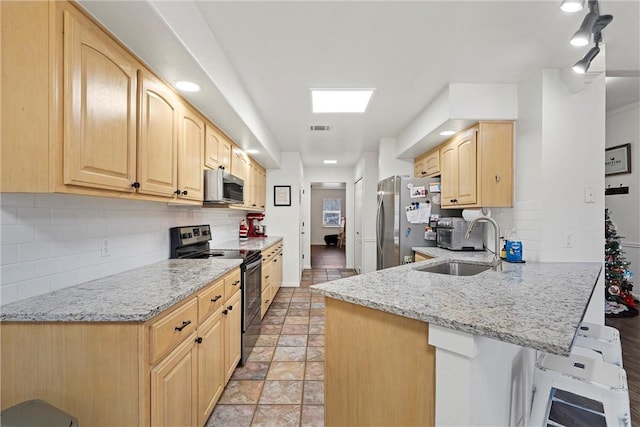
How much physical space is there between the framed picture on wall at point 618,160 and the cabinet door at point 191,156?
4.91m

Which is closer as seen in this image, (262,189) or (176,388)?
(176,388)

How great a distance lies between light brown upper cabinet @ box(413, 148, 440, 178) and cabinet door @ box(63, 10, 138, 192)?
3112mm

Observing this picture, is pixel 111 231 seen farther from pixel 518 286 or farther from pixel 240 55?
pixel 518 286

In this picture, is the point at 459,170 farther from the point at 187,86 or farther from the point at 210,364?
the point at 210,364

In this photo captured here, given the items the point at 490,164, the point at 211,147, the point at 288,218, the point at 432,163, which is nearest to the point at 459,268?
the point at 490,164

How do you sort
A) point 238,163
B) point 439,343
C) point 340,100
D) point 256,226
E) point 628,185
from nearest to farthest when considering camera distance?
point 439,343 < point 340,100 < point 238,163 < point 628,185 < point 256,226

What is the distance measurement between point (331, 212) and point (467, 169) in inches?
358

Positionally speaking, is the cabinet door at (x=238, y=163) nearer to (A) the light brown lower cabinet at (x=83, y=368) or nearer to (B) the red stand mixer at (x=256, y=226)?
(B) the red stand mixer at (x=256, y=226)

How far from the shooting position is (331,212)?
38.8 ft

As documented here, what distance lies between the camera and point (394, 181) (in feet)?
11.8

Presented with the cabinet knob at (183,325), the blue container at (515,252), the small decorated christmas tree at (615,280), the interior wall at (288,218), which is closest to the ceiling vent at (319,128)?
the interior wall at (288,218)

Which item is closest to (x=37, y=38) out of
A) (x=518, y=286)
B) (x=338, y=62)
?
(x=338, y=62)

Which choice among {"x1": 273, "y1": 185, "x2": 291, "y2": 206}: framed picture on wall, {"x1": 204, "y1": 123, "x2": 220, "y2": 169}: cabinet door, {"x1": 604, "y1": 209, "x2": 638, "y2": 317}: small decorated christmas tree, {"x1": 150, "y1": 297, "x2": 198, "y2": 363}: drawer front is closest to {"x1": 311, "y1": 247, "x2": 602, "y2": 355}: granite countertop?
{"x1": 150, "y1": 297, "x2": 198, "y2": 363}: drawer front

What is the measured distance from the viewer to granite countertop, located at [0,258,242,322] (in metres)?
1.07
